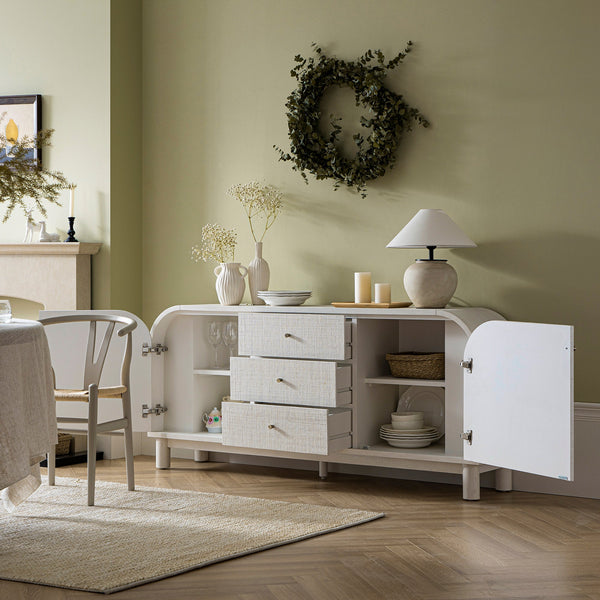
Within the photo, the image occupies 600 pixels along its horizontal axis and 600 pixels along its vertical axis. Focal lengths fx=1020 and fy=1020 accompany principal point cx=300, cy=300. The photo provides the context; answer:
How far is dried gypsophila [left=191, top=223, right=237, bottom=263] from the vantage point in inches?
200

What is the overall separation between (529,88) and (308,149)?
1081mm

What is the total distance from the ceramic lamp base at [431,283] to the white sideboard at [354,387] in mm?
109

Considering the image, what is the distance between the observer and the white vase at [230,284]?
4.90 m

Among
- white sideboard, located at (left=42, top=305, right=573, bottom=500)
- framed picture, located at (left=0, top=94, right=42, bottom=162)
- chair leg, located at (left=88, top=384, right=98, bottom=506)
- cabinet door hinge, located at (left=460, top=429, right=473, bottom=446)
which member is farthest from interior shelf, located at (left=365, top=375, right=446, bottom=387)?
framed picture, located at (left=0, top=94, right=42, bottom=162)

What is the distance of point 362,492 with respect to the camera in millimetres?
4438

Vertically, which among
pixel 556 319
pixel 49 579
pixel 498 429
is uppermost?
pixel 556 319

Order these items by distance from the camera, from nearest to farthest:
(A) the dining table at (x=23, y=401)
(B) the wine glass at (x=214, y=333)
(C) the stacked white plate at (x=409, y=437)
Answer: (A) the dining table at (x=23, y=401) < (C) the stacked white plate at (x=409, y=437) < (B) the wine glass at (x=214, y=333)

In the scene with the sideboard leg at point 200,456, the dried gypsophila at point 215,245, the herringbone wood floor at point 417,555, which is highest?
the dried gypsophila at point 215,245

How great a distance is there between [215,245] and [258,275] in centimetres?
31

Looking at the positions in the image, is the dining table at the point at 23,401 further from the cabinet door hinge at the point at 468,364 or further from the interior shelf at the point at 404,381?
the cabinet door hinge at the point at 468,364

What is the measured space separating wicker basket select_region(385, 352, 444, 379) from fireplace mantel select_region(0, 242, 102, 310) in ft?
5.71

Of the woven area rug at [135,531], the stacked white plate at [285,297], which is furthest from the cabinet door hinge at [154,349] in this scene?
the woven area rug at [135,531]

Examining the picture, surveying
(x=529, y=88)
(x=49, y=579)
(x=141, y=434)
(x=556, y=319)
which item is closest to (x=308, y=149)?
(x=529, y=88)

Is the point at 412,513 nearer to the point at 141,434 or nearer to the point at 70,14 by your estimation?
the point at 141,434
